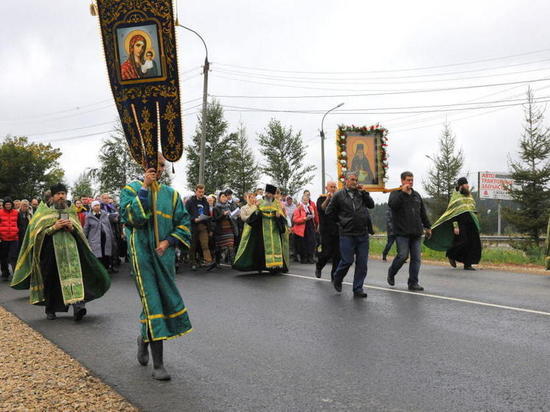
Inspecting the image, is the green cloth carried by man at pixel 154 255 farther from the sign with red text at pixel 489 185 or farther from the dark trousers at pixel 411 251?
the sign with red text at pixel 489 185

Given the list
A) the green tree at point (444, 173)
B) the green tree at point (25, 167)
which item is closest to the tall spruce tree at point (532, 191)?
the green tree at point (444, 173)

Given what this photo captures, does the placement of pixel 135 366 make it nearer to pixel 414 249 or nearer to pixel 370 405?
pixel 370 405

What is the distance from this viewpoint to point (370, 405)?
419 cm

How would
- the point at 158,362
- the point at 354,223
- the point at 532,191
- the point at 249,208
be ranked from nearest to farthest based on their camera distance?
the point at 158,362 → the point at 354,223 → the point at 249,208 → the point at 532,191

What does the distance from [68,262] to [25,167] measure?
46.6 meters

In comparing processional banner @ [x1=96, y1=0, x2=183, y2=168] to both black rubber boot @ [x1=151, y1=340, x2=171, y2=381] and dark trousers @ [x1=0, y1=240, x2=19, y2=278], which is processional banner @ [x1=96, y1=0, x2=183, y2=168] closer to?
black rubber boot @ [x1=151, y1=340, x2=171, y2=381]

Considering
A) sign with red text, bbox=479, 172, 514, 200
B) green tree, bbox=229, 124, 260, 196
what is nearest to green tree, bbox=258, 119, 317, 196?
green tree, bbox=229, 124, 260, 196

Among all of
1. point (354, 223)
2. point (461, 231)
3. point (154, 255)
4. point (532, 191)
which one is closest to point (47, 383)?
point (154, 255)

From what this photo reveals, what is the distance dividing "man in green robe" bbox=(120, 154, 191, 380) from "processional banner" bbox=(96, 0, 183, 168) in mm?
503

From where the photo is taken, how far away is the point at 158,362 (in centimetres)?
508

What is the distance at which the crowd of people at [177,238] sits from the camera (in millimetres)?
5211

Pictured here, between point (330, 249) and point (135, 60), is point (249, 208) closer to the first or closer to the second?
point (330, 249)

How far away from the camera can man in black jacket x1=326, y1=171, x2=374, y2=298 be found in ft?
29.8

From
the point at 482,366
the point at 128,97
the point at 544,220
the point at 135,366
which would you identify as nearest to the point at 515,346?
the point at 482,366
